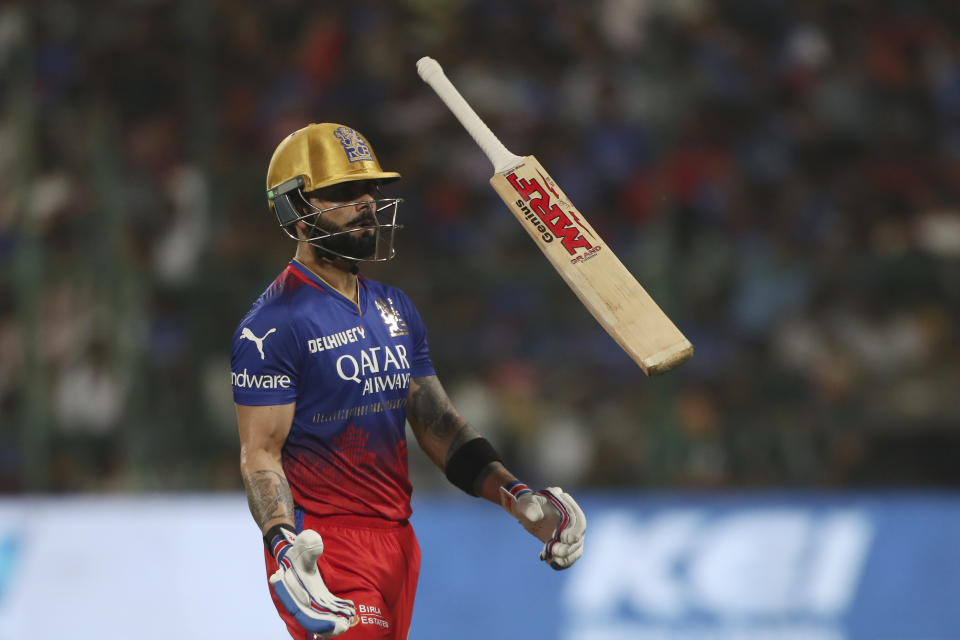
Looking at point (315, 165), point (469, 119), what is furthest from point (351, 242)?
point (469, 119)

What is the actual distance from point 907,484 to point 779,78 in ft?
9.23

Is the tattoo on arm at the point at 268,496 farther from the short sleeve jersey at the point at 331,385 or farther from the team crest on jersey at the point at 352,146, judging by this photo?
the team crest on jersey at the point at 352,146

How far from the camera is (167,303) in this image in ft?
29.2

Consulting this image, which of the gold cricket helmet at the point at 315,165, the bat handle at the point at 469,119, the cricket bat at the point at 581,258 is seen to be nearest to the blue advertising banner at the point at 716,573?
the cricket bat at the point at 581,258

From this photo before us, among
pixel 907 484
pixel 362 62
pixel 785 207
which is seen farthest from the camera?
pixel 362 62

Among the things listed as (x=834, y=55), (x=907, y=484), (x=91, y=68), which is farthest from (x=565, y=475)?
(x=91, y=68)

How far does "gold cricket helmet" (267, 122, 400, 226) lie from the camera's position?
4445 millimetres

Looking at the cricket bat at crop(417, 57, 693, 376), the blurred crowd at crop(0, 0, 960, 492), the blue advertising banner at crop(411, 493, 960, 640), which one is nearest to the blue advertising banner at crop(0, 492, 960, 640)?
the blue advertising banner at crop(411, 493, 960, 640)

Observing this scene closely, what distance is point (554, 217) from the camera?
185 inches

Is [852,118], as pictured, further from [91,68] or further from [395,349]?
[395,349]

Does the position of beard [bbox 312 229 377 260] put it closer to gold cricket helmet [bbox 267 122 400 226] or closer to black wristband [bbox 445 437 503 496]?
gold cricket helmet [bbox 267 122 400 226]

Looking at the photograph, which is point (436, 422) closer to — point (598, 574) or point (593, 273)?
point (593, 273)

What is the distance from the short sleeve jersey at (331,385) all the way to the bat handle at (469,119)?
63 cm

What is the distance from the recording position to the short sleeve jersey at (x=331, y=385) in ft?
14.2
